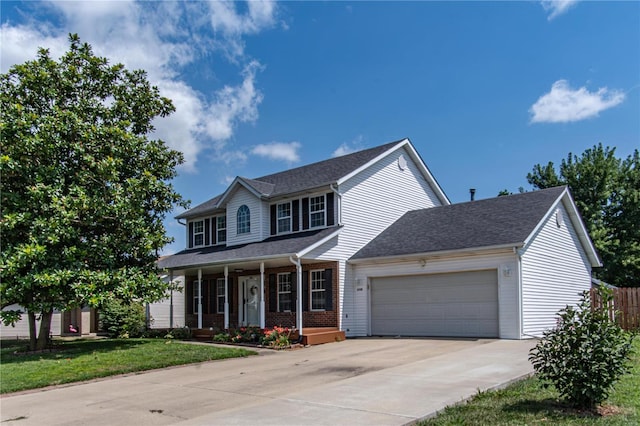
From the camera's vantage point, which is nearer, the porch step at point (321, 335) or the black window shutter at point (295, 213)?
the porch step at point (321, 335)

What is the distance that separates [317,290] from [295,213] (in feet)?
10.8

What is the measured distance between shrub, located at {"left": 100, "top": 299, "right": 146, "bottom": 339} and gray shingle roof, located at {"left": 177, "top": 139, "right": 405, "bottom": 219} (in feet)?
17.3

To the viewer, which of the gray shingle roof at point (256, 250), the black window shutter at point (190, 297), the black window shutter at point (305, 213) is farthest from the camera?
the black window shutter at point (190, 297)

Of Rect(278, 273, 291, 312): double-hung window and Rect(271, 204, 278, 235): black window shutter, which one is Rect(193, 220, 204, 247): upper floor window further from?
Rect(278, 273, 291, 312): double-hung window

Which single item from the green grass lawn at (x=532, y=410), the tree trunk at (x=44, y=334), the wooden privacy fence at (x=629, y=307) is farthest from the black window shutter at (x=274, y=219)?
the green grass lawn at (x=532, y=410)

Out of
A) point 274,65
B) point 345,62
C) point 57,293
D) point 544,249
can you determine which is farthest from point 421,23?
point 57,293

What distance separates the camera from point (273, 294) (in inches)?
881

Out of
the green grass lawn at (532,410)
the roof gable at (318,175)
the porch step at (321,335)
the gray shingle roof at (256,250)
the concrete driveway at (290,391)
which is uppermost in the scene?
the roof gable at (318,175)

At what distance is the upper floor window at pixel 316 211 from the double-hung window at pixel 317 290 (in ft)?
6.18

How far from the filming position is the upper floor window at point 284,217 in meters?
22.6

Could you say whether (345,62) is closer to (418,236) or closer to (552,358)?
(418,236)

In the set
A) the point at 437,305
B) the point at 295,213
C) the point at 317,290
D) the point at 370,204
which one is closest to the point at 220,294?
the point at 295,213

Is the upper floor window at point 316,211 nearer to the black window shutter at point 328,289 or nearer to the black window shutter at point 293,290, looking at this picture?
the black window shutter at point 328,289

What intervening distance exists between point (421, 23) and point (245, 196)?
10880 mm
